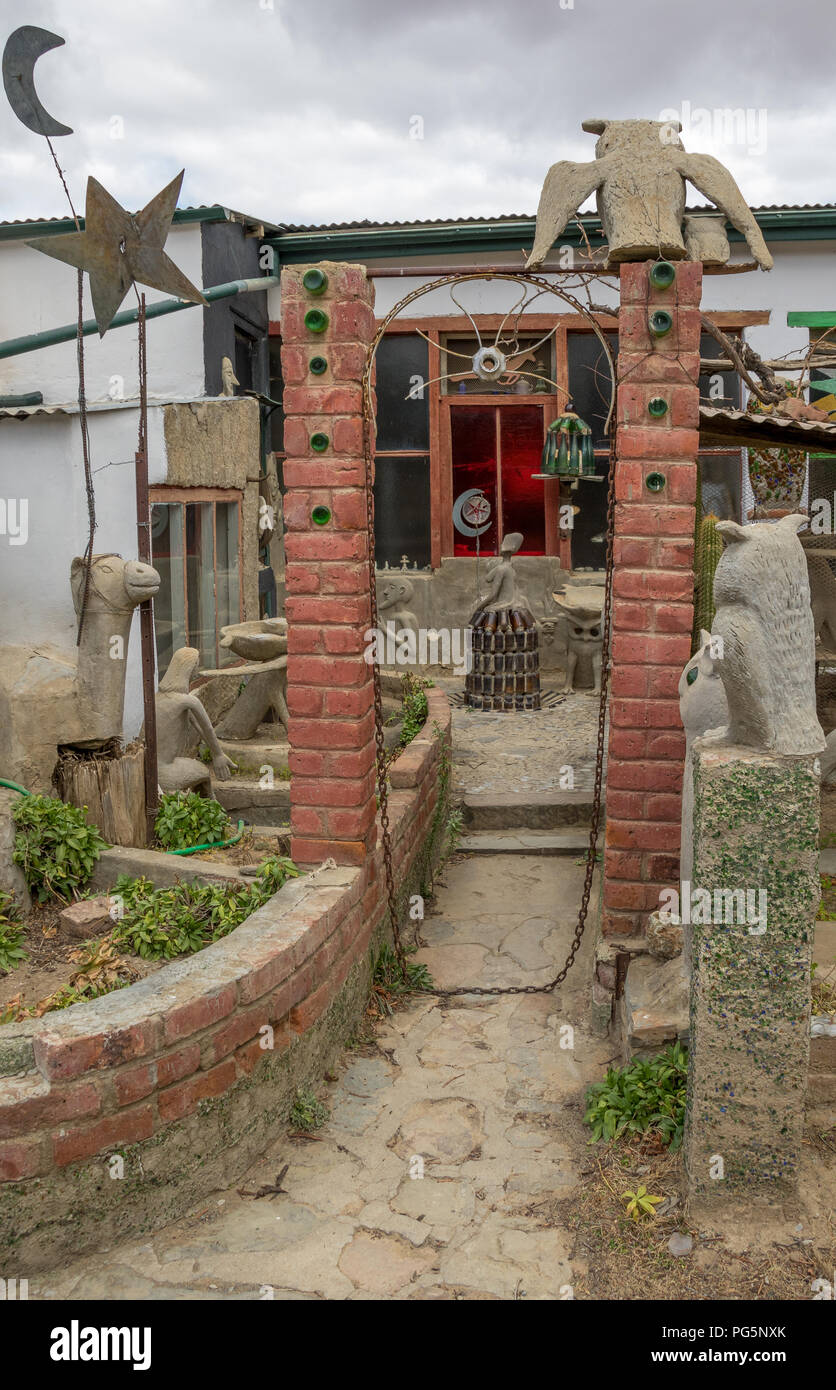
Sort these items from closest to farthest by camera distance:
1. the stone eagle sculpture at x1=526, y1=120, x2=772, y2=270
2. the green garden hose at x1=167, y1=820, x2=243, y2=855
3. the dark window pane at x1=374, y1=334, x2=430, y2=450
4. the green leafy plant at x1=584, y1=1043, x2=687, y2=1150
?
the green leafy plant at x1=584, y1=1043, x2=687, y2=1150 < the stone eagle sculpture at x1=526, y1=120, x2=772, y2=270 < the green garden hose at x1=167, y1=820, x2=243, y2=855 < the dark window pane at x1=374, y1=334, x2=430, y2=450

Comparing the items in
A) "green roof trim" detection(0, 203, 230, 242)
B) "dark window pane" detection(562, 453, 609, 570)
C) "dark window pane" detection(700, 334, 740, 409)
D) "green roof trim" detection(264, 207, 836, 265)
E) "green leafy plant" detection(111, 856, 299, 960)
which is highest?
"green roof trim" detection(264, 207, 836, 265)

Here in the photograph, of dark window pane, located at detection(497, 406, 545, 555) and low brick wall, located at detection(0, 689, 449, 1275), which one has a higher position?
dark window pane, located at detection(497, 406, 545, 555)

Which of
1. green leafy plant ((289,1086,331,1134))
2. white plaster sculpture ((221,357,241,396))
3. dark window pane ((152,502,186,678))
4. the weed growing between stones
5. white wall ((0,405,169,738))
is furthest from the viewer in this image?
white plaster sculpture ((221,357,241,396))

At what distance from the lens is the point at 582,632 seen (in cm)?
1202

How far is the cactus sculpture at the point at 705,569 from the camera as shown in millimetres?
5805

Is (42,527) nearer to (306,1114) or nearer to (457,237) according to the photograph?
(306,1114)

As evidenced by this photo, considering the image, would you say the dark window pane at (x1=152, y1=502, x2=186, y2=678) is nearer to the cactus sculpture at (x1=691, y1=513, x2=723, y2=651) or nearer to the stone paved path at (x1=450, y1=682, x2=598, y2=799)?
the stone paved path at (x1=450, y1=682, x2=598, y2=799)

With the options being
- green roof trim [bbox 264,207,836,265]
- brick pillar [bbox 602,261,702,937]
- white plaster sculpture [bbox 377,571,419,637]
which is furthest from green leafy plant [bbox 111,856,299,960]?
green roof trim [bbox 264,207,836,265]

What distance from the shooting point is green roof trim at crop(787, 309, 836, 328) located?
12.0 metres

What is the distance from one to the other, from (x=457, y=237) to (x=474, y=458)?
Answer: 2.43m

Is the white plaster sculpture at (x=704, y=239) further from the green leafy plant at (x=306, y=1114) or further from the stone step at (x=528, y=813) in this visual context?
the stone step at (x=528, y=813)

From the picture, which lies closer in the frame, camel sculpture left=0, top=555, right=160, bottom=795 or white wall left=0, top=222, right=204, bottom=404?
camel sculpture left=0, top=555, right=160, bottom=795

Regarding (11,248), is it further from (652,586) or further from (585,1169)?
(585,1169)

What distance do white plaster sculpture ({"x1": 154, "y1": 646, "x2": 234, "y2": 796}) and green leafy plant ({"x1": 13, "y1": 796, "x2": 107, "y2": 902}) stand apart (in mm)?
849
